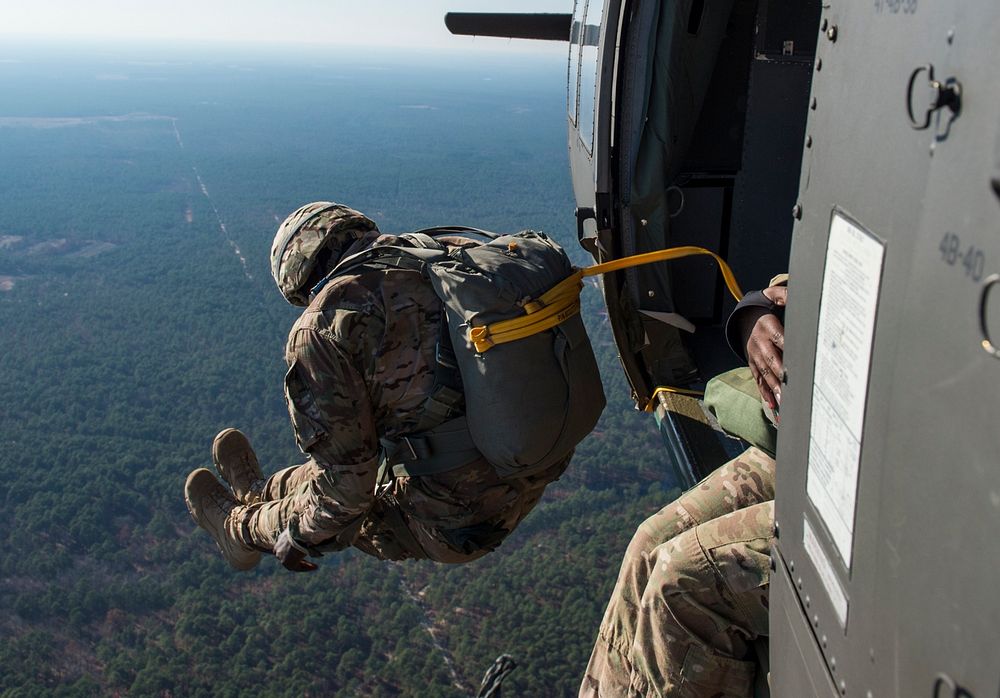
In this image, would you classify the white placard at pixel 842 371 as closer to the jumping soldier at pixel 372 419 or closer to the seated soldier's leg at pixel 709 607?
the seated soldier's leg at pixel 709 607

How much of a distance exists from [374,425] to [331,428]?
0.24 meters

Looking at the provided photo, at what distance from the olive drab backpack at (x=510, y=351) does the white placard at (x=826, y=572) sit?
1.95 m

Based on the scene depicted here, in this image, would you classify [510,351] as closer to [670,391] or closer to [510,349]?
[510,349]

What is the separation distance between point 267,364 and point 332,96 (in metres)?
142

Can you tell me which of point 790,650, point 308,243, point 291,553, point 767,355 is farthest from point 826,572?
point 291,553

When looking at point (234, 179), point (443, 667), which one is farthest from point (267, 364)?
point (234, 179)

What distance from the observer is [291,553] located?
4.14 metres

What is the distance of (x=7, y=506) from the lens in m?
52.5

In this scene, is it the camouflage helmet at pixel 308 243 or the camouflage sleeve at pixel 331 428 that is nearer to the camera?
the camouflage sleeve at pixel 331 428

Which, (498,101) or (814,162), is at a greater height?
(814,162)

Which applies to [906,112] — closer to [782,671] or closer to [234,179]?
[782,671]

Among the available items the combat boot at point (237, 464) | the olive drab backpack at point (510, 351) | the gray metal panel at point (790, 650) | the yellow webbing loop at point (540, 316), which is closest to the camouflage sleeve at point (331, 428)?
the olive drab backpack at point (510, 351)

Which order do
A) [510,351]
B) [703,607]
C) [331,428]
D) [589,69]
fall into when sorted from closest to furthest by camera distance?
[703,607]
[510,351]
[331,428]
[589,69]

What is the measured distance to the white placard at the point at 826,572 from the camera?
59.1 inches
